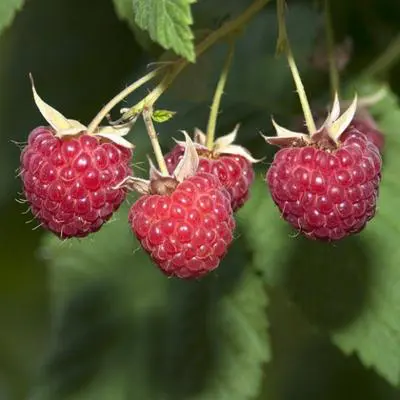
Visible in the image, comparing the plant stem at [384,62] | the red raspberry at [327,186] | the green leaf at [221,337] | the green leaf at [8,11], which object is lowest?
the green leaf at [221,337]

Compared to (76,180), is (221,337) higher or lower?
lower

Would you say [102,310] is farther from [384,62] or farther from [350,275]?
[384,62]

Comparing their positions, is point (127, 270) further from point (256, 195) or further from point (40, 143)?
point (40, 143)

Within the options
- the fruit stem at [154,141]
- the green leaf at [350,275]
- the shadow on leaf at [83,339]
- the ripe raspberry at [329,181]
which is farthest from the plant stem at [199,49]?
the shadow on leaf at [83,339]

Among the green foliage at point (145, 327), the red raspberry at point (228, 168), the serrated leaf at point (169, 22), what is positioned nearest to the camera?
the serrated leaf at point (169, 22)

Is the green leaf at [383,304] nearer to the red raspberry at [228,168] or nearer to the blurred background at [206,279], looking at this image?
the blurred background at [206,279]

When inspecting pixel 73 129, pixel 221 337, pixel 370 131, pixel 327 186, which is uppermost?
pixel 73 129

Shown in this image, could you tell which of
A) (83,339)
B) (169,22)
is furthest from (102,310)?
(169,22)

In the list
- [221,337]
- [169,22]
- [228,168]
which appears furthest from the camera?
[221,337]
